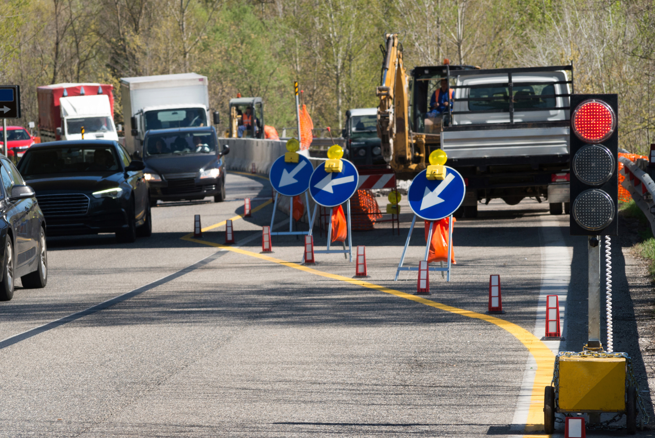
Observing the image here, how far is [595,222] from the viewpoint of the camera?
5.37 m

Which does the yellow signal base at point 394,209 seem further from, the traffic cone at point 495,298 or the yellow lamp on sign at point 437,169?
the traffic cone at point 495,298

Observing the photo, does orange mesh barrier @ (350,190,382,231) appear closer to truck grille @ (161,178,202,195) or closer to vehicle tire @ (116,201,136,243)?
vehicle tire @ (116,201,136,243)

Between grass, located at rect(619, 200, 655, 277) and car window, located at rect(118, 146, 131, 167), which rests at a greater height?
car window, located at rect(118, 146, 131, 167)

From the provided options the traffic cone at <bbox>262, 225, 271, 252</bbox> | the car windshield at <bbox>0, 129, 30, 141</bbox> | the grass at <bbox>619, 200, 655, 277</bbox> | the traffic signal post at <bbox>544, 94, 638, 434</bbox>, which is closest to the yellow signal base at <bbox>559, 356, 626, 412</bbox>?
the traffic signal post at <bbox>544, 94, 638, 434</bbox>

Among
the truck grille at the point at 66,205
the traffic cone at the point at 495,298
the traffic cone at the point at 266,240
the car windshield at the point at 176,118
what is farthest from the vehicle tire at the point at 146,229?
the car windshield at the point at 176,118

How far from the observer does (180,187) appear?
2428 cm

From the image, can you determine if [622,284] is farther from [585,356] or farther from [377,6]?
[377,6]

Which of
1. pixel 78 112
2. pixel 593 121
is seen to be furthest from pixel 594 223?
pixel 78 112

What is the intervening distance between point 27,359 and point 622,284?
20.2 feet

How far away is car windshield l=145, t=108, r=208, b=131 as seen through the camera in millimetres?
30328

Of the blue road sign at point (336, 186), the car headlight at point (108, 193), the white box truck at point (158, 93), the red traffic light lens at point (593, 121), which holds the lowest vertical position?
the car headlight at point (108, 193)

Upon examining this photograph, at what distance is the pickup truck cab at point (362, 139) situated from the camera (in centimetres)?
2839

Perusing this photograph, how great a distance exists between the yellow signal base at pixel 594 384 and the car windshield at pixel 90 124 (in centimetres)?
3731

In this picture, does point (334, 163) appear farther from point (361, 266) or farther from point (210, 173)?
point (210, 173)
